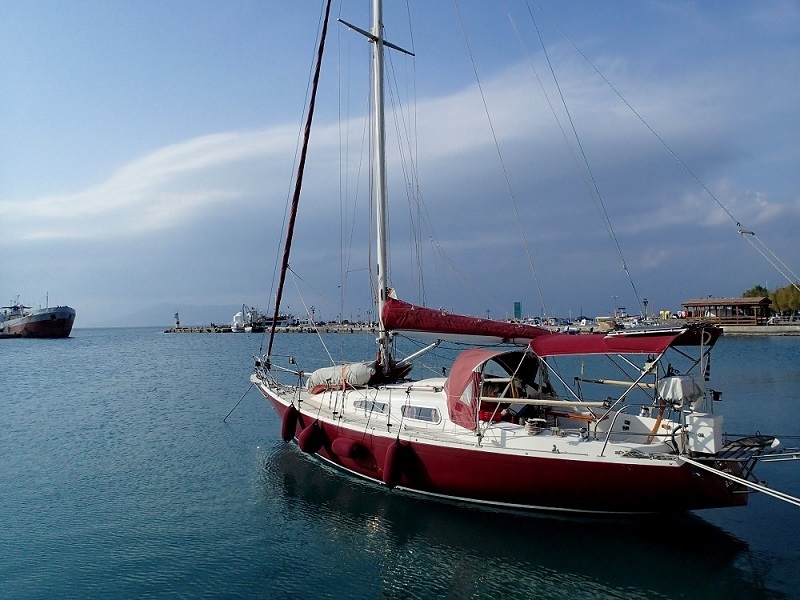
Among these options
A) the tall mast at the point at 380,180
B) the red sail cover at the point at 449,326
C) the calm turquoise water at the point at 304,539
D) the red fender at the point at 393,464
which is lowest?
the calm turquoise water at the point at 304,539

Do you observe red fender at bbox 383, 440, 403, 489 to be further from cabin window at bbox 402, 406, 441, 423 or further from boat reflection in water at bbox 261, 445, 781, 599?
cabin window at bbox 402, 406, 441, 423

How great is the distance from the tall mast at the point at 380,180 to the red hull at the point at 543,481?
412cm

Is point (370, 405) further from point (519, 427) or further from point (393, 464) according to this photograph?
point (519, 427)

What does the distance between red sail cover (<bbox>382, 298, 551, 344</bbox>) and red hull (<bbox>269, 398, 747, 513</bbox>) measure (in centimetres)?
346

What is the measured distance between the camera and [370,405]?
16969 millimetres

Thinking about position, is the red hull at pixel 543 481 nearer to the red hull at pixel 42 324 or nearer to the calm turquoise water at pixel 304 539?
the calm turquoise water at pixel 304 539

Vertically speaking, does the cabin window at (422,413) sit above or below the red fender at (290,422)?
above

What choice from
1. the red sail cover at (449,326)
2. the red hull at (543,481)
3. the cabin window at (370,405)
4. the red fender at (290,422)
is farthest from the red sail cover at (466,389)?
the red fender at (290,422)

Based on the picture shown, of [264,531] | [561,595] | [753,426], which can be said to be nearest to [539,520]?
[561,595]

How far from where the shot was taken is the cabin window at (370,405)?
16.6 metres

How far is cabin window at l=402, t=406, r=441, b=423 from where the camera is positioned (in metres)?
15.3

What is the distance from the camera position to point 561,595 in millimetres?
10711

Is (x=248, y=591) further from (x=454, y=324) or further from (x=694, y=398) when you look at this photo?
(x=694, y=398)

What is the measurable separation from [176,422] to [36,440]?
5.79 meters
